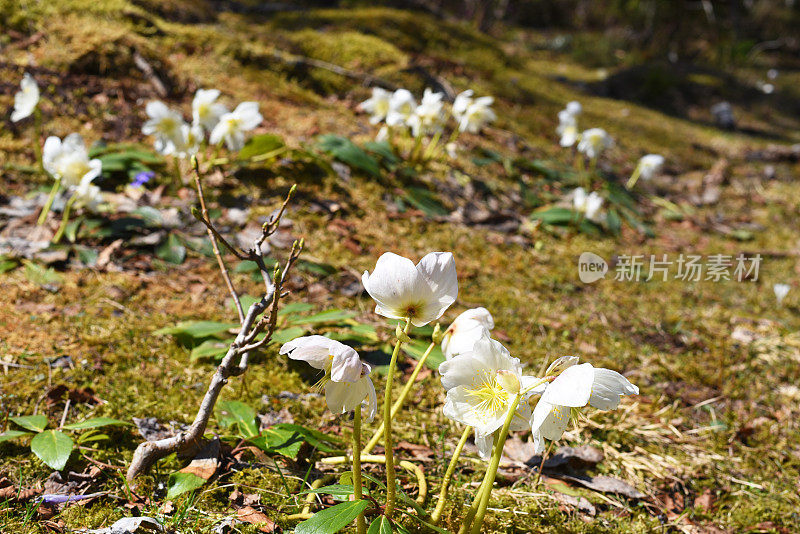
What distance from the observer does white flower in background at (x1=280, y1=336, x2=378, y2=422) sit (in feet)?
3.01

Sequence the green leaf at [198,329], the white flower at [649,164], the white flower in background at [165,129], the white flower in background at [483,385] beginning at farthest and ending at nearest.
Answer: the white flower at [649,164] < the white flower in background at [165,129] < the green leaf at [198,329] < the white flower in background at [483,385]

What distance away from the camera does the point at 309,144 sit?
318 centimetres

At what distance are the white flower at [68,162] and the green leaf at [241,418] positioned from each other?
1.25 metres

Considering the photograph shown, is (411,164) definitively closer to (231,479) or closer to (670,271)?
(670,271)

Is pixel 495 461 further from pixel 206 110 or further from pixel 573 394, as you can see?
pixel 206 110

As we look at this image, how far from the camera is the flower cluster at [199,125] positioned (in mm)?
2471

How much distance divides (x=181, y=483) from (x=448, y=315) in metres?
1.33

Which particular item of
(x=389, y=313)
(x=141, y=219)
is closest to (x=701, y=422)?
(x=389, y=313)

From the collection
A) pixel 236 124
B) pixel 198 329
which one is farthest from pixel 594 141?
pixel 198 329

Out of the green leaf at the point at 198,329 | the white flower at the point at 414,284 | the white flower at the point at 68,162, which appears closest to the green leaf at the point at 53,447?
the green leaf at the point at 198,329

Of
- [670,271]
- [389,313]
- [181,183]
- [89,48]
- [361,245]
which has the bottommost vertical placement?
[670,271]

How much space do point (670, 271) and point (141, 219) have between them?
9.62 ft

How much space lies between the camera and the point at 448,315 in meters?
2.25

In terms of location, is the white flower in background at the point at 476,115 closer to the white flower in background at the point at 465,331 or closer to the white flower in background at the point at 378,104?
the white flower in background at the point at 378,104
